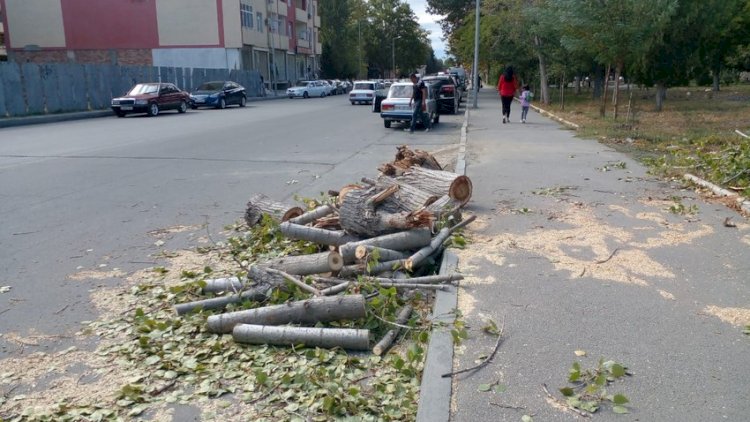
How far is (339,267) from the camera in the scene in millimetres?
5527

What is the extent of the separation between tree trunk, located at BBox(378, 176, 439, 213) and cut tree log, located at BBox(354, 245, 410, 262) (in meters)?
0.72

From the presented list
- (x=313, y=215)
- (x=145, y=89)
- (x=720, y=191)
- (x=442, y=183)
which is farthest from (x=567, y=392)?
(x=145, y=89)

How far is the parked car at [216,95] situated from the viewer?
3488 centimetres

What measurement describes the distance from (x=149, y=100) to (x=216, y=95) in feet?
22.2

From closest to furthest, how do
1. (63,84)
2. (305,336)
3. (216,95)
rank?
(305,336), (63,84), (216,95)

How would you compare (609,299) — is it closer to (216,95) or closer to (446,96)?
(446,96)

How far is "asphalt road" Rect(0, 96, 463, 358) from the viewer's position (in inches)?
234

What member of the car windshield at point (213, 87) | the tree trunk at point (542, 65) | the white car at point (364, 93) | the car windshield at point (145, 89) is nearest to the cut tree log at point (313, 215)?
the car windshield at point (145, 89)

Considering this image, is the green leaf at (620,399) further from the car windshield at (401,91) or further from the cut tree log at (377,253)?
the car windshield at (401,91)

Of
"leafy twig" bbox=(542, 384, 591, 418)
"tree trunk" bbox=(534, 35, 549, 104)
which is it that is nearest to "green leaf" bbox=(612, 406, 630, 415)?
"leafy twig" bbox=(542, 384, 591, 418)

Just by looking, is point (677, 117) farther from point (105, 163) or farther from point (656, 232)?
point (105, 163)

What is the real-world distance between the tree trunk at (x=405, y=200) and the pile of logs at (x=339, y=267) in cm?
1

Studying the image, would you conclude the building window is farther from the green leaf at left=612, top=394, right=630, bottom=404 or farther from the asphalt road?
the green leaf at left=612, top=394, right=630, bottom=404

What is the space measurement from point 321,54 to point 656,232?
76.7 metres
